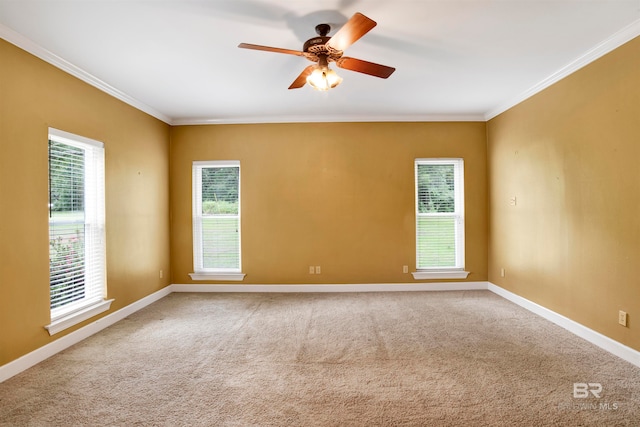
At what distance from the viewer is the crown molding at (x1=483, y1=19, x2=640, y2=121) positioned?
241 centimetres

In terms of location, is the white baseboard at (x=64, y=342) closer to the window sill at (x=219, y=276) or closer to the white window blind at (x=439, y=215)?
the window sill at (x=219, y=276)

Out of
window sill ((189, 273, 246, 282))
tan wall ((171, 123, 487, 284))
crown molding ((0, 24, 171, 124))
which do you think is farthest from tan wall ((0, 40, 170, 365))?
tan wall ((171, 123, 487, 284))

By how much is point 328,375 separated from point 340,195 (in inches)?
112

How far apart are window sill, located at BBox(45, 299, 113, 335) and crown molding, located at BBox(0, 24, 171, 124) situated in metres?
2.33

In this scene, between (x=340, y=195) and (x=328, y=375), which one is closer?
(x=328, y=375)

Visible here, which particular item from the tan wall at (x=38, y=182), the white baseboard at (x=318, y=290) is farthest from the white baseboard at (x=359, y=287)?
the tan wall at (x=38, y=182)

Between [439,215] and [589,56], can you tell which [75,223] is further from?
[589,56]

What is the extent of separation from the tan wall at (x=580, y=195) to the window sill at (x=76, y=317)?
16.2ft

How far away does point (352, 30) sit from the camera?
1927 mm

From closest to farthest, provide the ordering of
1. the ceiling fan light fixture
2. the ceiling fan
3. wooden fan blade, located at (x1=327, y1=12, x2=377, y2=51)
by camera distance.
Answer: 1. wooden fan blade, located at (x1=327, y1=12, x2=377, y2=51)
2. the ceiling fan
3. the ceiling fan light fixture

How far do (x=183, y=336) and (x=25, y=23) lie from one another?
2.91 meters

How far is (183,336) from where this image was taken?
308 cm

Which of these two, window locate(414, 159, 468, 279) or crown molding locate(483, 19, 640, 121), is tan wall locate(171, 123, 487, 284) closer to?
window locate(414, 159, 468, 279)

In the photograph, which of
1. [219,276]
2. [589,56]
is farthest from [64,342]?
[589,56]
